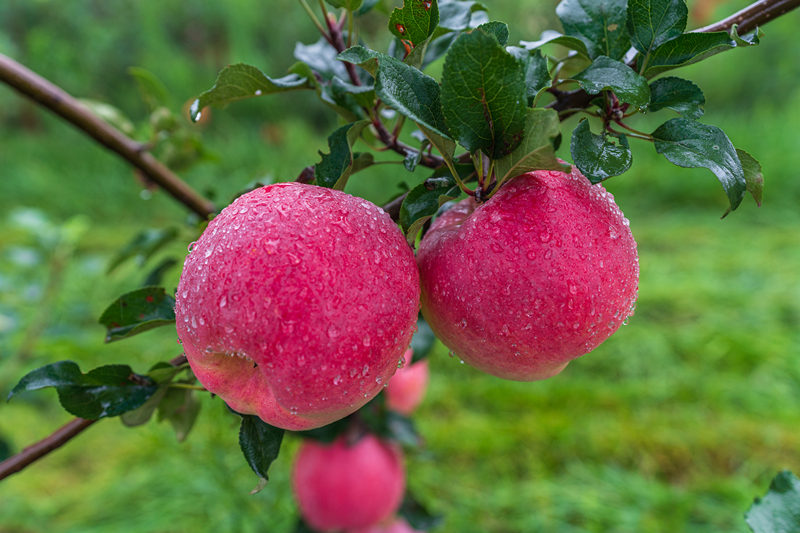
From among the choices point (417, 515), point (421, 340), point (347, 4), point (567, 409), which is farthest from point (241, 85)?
point (567, 409)

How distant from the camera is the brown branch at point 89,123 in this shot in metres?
0.47

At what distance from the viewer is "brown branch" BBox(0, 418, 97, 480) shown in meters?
0.33

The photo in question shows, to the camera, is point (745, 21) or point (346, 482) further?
point (346, 482)

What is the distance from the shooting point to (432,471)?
3.96 feet

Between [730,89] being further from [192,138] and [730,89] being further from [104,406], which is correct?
[104,406]

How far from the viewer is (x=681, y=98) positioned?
0.30 m

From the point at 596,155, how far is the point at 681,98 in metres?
0.07

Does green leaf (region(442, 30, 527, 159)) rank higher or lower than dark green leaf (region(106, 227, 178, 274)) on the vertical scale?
higher

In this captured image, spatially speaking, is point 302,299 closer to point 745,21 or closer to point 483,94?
point 483,94

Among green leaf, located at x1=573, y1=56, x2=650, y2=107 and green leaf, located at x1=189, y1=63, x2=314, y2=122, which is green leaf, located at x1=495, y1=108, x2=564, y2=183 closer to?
green leaf, located at x1=573, y1=56, x2=650, y2=107

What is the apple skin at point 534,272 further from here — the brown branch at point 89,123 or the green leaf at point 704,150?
the brown branch at point 89,123

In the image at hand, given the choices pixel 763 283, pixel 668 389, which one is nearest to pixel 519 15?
pixel 763 283

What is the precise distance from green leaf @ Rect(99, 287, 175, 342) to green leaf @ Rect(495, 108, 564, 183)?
20 centimetres

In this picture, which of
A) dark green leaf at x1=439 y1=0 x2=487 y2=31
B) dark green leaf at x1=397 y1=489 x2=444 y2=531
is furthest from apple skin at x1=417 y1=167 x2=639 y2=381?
dark green leaf at x1=397 y1=489 x2=444 y2=531
